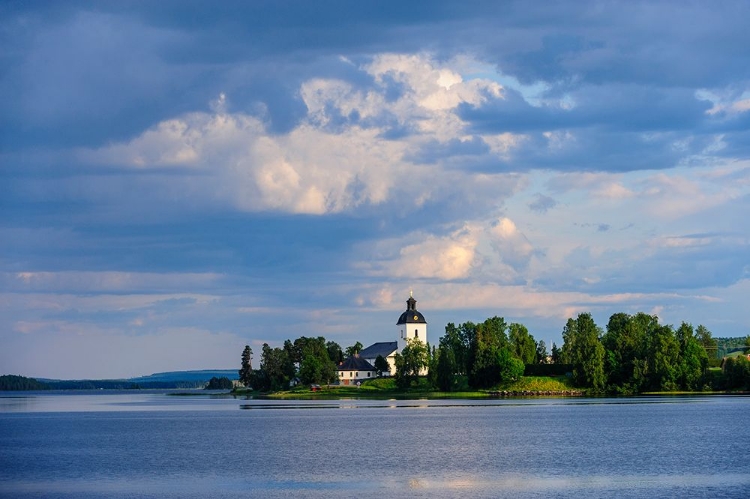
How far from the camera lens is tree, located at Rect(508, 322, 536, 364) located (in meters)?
169

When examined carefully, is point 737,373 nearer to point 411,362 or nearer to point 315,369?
point 411,362

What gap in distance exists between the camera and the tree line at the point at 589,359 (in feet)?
487

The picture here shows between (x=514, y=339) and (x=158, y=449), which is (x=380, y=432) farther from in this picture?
(x=514, y=339)

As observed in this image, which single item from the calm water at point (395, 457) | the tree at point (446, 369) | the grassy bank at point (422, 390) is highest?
the tree at point (446, 369)

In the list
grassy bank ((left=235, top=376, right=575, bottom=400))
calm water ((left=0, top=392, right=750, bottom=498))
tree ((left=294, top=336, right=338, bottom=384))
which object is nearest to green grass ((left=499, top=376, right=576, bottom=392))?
grassy bank ((left=235, top=376, right=575, bottom=400))

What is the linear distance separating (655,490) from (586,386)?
4624 inches

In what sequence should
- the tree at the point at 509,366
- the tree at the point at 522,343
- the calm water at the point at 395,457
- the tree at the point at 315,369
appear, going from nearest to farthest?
the calm water at the point at 395,457 → the tree at the point at 509,366 → the tree at the point at 522,343 → the tree at the point at 315,369

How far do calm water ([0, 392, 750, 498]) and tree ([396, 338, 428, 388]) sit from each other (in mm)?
71696

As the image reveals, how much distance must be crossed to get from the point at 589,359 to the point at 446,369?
23068 mm

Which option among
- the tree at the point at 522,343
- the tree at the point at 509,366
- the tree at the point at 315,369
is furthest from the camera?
the tree at the point at 315,369

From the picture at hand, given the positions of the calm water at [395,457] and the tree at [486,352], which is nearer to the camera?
the calm water at [395,457]

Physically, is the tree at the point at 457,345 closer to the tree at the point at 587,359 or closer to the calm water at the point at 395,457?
the tree at the point at 587,359

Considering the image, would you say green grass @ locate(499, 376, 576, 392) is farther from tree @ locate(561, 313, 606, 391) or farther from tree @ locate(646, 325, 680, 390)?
tree @ locate(646, 325, 680, 390)

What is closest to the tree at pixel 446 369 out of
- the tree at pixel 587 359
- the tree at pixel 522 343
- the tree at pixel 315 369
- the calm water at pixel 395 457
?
the tree at pixel 522 343
